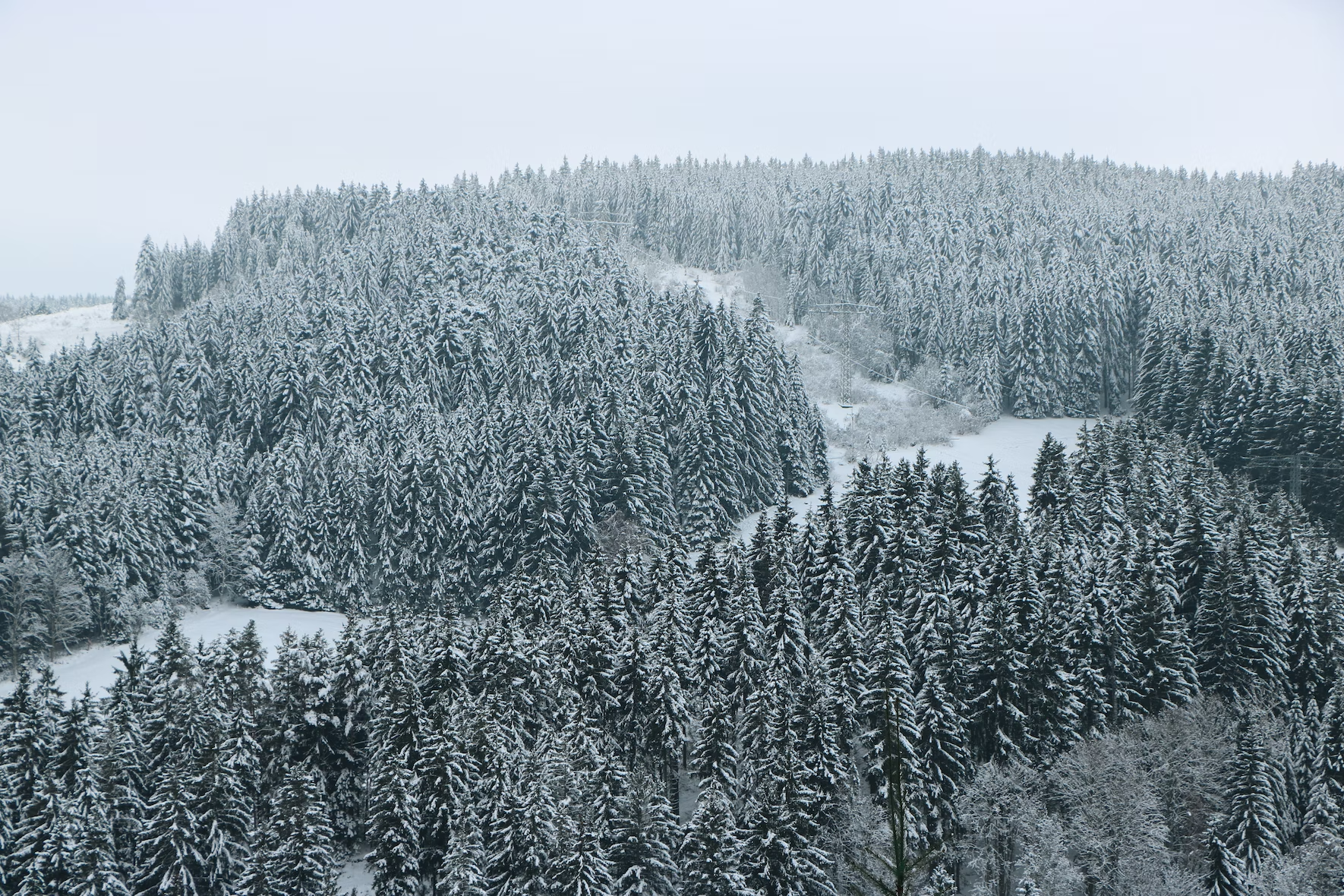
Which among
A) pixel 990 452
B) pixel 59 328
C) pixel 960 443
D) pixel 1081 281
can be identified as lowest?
pixel 990 452

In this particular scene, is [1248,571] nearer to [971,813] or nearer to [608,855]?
[971,813]

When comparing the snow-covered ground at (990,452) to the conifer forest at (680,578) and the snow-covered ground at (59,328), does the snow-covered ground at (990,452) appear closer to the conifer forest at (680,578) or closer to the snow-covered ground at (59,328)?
the conifer forest at (680,578)

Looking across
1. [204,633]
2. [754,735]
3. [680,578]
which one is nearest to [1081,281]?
[680,578]

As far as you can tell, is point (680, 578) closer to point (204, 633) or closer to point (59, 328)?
point (204, 633)

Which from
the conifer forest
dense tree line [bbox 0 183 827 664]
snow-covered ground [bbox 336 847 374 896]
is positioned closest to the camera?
the conifer forest

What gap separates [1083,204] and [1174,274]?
46822 mm

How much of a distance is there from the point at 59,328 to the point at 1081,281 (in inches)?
6234

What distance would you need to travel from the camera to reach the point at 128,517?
282 ft

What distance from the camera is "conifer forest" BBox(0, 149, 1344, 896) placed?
4222 centimetres

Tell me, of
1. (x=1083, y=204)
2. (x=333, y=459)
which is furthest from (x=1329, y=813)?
(x=1083, y=204)

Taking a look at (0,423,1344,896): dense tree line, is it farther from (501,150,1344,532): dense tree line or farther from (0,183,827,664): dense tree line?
(501,150,1344,532): dense tree line

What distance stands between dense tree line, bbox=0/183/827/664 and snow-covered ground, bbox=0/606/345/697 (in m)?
1.79

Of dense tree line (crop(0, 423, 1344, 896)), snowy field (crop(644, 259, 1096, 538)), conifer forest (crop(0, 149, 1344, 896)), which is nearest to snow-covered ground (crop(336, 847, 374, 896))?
conifer forest (crop(0, 149, 1344, 896))

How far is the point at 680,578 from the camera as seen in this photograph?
58.7 meters
